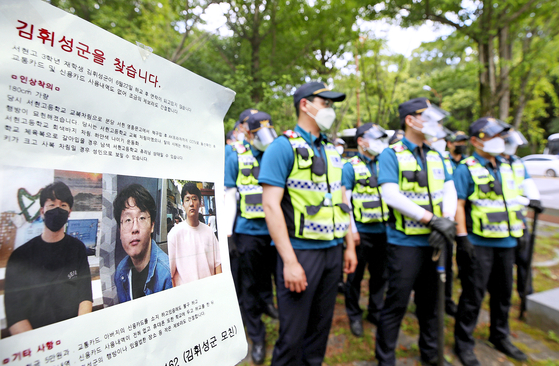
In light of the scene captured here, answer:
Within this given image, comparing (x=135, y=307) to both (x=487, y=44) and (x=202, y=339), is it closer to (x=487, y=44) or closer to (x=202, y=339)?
(x=202, y=339)

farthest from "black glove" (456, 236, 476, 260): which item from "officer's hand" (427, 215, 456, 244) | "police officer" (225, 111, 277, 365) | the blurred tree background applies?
the blurred tree background

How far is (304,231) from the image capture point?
77.9 inches

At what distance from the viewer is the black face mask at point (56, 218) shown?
0.59 metres

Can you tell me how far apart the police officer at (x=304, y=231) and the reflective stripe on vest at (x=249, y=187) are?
109 centimetres

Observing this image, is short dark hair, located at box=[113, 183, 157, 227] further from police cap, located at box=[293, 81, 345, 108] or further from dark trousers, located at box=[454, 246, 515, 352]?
dark trousers, located at box=[454, 246, 515, 352]

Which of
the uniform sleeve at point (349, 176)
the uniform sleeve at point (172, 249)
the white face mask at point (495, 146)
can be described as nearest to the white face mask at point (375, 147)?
the uniform sleeve at point (349, 176)

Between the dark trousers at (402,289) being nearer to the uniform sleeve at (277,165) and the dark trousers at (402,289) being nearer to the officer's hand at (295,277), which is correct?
the officer's hand at (295,277)

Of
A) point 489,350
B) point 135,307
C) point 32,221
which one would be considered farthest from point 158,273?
point 489,350

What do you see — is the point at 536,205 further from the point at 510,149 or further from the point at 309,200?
the point at 309,200

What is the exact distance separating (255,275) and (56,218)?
2.81 m

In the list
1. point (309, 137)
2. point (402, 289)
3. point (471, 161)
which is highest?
point (309, 137)

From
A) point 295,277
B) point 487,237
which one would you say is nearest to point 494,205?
point 487,237

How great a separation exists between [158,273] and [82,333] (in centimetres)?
20

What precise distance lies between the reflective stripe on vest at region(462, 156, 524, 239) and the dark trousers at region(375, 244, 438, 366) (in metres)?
0.80
